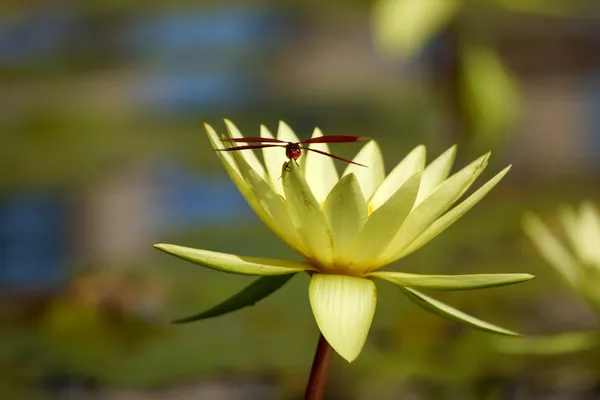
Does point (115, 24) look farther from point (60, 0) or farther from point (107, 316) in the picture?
point (107, 316)

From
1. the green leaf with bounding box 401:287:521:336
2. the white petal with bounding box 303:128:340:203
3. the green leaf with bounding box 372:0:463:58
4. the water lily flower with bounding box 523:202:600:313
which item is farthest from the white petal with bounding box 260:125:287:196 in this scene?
the green leaf with bounding box 372:0:463:58

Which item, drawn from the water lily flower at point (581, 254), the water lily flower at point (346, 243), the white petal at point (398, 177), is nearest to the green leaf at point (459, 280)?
the water lily flower at point (346, 243)

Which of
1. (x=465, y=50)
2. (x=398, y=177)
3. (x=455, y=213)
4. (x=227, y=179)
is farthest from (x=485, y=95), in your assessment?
(x=455, y=213)

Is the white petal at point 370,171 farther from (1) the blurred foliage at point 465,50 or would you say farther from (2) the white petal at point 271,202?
(1) the blurred foliage at point 465,50

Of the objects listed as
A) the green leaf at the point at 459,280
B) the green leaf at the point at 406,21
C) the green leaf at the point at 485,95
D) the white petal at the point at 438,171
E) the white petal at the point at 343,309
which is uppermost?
the green leaf at the point at 406,21

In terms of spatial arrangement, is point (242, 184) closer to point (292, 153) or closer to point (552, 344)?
point (292, 153)
